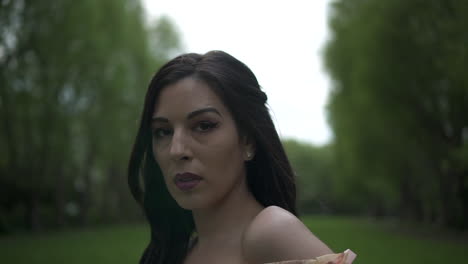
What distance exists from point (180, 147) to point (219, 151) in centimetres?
14

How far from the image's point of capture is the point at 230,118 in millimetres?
1939

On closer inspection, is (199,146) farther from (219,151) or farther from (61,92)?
(61,92)

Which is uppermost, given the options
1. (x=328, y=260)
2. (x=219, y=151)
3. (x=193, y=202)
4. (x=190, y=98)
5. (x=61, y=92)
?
(x=61, y=92)

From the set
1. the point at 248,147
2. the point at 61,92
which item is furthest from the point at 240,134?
the point at 61,92

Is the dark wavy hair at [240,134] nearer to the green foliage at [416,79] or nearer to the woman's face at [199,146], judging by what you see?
the woman's face at [199,146]

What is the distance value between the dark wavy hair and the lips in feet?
0.77

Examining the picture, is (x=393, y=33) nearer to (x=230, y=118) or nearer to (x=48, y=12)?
(x=48, y=12)

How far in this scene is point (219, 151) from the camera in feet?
6.23

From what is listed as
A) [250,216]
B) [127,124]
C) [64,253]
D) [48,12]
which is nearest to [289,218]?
[250,216]

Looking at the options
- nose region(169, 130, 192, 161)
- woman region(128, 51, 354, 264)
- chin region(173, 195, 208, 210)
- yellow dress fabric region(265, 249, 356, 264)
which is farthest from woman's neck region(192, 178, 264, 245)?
yellow dress fabric region(265, 249, 356, 264)

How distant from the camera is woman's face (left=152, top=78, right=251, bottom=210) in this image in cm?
189

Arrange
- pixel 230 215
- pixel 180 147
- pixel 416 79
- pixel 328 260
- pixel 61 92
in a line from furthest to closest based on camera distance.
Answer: pixel 61 92 → pixel 416 79 → pixel 230 215 → pixel 180 147 → pixel 328 260

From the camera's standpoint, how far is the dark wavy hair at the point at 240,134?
1.97 meters

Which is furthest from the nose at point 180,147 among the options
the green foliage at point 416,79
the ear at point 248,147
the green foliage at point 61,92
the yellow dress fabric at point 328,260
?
the green foliage at point 61,92
